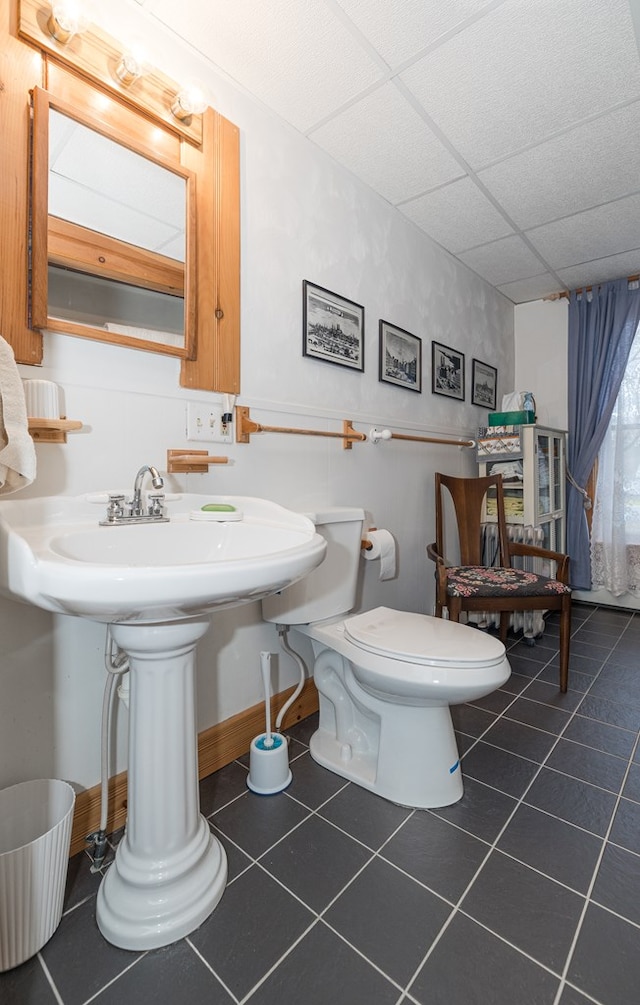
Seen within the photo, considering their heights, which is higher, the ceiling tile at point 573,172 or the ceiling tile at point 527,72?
the ceiling tile at point 573,172

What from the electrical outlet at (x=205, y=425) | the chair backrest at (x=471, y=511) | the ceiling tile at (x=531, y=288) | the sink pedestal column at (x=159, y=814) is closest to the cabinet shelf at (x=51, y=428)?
the electrical outlet at (x=205, y=425)

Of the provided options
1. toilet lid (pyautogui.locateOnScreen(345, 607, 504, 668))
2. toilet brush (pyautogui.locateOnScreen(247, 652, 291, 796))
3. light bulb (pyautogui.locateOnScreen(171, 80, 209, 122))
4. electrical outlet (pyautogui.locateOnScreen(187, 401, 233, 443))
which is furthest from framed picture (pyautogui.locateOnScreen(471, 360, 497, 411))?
toilet brush (pyautogui.locateOnScreen(247, 652, 291, 796))

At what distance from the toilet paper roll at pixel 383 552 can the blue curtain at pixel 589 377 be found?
1.98 metres

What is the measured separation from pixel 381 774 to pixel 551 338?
3.09 metres

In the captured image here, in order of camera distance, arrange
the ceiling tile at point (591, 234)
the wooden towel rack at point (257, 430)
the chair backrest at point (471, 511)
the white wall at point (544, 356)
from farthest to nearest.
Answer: the white wall at point (544, 356) → the chair backrest at point (471, 511) → the ceiling tile at point (591, 234) → the wooden towel rack at point (257, 430)

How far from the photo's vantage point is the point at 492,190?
6.81ft

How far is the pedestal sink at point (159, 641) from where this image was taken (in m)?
0.73

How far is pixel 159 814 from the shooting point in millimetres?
953

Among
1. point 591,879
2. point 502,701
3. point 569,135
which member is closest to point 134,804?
point 591,879

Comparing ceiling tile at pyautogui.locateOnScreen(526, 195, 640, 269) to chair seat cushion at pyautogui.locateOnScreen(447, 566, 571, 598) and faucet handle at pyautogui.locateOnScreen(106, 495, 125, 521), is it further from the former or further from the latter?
faucet handle at pyautogui.locateOnScreen(106, 495, 125, 521)

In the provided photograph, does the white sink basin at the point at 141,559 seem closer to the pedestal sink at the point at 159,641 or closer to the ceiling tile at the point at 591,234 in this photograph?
the pedestal sink at the point at 159,641

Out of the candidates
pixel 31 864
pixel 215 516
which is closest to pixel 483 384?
pixel 215 516

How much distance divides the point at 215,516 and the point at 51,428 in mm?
417

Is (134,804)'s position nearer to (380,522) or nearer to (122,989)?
(122,989)
